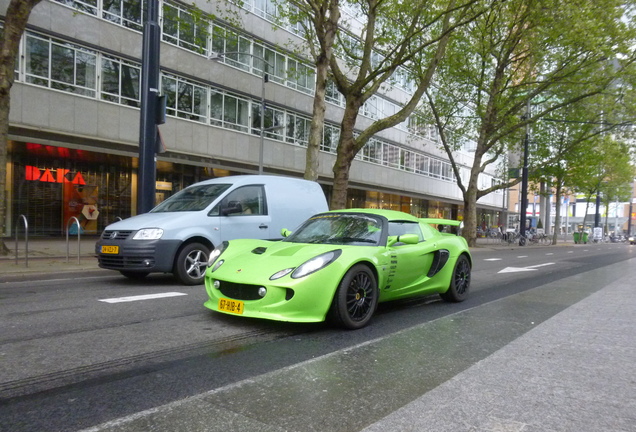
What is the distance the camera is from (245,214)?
27.9 feet

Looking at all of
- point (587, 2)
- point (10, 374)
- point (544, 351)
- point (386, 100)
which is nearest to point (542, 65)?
point (587, 2)

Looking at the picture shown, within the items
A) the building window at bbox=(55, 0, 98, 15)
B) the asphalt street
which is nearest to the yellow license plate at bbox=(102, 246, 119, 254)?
the asphalt street

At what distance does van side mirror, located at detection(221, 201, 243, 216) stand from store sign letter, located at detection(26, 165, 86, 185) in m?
14.8

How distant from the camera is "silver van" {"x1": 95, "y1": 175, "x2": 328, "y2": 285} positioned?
7.30 metres

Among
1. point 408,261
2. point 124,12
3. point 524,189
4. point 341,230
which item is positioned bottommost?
point 408,261

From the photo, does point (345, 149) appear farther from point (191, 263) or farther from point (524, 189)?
point (524, 189)

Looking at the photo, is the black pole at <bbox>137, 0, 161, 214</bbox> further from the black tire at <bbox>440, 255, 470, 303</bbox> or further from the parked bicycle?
the parked bicycle

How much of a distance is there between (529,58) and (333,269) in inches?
1006

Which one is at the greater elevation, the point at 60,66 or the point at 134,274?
the point at 60,66

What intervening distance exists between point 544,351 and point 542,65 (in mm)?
25356

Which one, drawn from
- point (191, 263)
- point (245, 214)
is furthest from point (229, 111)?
point (191, 263)

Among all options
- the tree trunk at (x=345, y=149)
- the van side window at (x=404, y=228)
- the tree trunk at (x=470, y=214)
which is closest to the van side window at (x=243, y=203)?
the van side window at (x=404, y=228)

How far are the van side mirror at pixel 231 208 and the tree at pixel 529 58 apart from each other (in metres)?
14.7

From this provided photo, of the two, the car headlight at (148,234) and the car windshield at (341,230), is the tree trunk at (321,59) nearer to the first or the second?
the car headlight at (148,234)
